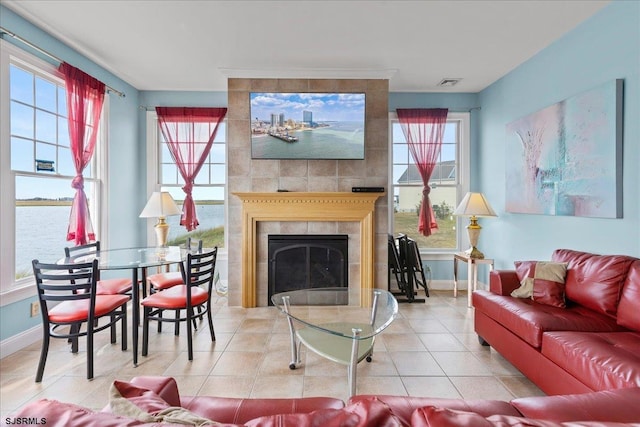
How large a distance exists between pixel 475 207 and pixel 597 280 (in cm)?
172

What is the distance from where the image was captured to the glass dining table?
2516 millimetres

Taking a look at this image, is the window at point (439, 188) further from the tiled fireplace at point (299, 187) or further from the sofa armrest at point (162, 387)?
the sofa armrest at point (162, 387)

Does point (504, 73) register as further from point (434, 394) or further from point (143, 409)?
point (143, 409)

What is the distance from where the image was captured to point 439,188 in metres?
4.70

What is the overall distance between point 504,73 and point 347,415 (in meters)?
4.44

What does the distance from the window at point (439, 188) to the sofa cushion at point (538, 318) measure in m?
2.16

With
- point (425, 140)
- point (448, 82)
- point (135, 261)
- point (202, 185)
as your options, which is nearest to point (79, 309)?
point (135, 261)

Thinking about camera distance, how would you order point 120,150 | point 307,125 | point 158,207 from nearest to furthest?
1. point 158,207
2. point 307,125
3. point 120,150

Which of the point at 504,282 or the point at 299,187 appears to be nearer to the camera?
the point at 504,282

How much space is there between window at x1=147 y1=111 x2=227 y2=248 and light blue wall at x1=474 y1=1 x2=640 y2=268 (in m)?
3.62

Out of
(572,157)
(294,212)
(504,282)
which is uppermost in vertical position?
(572,157)

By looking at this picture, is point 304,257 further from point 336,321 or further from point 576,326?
point 576,326

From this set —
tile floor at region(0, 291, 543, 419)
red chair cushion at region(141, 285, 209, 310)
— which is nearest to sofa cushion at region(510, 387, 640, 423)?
tile floor at region(0, 291, 543, 419)

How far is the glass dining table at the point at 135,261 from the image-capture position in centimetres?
252
